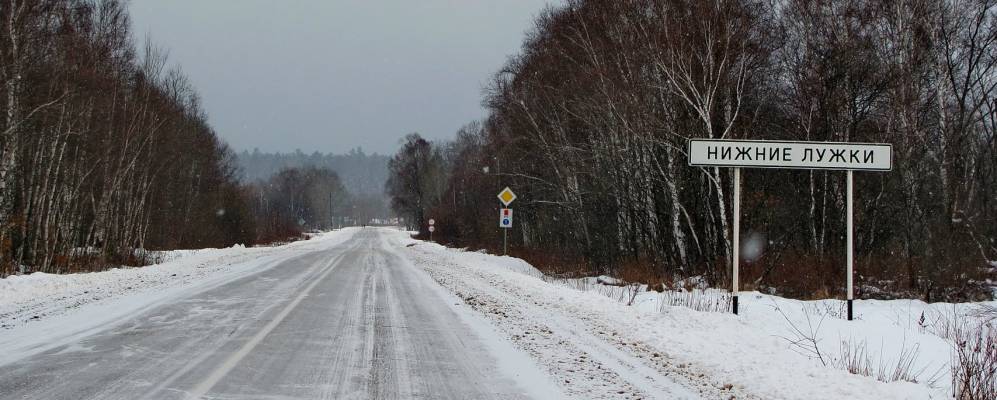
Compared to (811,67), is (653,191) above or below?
below

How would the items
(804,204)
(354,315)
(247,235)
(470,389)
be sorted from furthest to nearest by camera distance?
(247,235) < (804,204) < (354,315) < (470,389)

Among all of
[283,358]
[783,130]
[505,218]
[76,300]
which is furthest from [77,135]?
[783,130]

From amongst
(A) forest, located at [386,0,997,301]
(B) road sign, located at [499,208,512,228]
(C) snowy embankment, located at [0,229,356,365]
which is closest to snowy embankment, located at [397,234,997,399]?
(A) forest, located at [386,0,997,301]

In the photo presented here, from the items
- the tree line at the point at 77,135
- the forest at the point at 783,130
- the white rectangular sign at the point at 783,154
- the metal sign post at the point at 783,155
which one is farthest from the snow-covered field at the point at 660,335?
the tree line at the point at 77,135

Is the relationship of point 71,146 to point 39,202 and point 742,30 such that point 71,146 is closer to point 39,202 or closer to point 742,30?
point 39,202

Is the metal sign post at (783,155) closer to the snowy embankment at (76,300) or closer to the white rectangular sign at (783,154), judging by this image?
the white rectangular sign at (783,154)

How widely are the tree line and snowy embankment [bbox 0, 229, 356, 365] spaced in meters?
2.94

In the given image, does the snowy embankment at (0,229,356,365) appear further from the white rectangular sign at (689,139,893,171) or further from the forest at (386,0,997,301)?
the forest at (386,0,997,301)

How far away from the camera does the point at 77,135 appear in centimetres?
2045

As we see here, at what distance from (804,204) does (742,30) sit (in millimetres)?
7219

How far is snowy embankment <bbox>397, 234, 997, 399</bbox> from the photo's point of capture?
544 cm

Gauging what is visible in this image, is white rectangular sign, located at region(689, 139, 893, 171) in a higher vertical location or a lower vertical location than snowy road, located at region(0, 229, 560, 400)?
higher

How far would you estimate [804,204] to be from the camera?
20.2 metres

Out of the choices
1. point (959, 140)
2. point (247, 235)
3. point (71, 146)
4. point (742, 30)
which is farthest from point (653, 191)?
point (247, 235)
